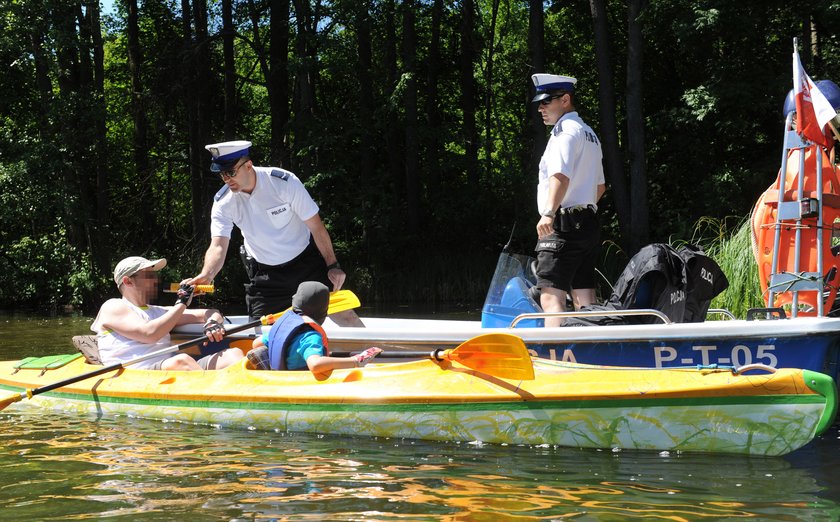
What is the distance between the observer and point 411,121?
2058 cm

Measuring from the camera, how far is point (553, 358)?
5.93m

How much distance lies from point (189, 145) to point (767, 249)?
19.3 metres

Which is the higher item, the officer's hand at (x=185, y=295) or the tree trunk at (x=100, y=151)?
the tree trunk at (x=100, y=151)

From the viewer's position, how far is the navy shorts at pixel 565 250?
6.06m

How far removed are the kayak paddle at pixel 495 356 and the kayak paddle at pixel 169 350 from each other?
1.14m

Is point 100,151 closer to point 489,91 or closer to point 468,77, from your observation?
point 468,77

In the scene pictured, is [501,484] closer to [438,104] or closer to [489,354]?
[489,354]

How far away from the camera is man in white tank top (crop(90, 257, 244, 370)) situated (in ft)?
21.1

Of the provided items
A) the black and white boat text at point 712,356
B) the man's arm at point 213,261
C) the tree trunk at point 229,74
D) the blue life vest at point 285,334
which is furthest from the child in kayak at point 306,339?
the tree trunk at point 229,74

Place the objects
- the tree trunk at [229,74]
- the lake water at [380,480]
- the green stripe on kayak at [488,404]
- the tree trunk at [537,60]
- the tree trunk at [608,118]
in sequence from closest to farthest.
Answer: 1. the lake water at [380,480]
2. the green stripe on kayak at [488,404]
3. the tree trunk at [608,118]
4. the tree trunk at [537,60]
5. the tree trunk at [229,74]

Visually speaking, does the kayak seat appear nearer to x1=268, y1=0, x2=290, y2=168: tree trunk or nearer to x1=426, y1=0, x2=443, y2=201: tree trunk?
x1=426, y1=0, x2=443, y2=201: tree trunk

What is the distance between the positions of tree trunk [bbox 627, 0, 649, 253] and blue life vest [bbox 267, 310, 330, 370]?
1312cm

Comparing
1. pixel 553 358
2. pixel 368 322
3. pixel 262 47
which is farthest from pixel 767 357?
pixel 262 47

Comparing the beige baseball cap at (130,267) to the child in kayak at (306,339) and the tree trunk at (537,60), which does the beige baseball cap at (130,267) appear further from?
the tree trunk at (537,60)
